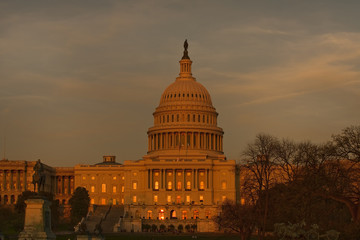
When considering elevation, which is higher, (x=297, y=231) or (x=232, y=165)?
(x=232, y=165)

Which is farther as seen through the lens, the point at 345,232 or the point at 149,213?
the point at 149,213

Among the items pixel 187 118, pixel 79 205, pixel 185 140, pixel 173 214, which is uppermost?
pixel 187 118

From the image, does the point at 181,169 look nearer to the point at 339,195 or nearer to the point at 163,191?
the point at 163,191

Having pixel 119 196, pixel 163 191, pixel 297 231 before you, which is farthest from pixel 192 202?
pixel 297 231

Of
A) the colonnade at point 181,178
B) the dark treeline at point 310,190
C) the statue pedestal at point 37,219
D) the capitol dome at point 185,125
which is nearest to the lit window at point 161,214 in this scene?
the colonnade at point 181,178

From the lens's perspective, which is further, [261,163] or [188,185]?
[188,185]

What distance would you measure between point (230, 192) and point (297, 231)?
135 m

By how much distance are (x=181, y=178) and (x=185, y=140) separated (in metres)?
14.1

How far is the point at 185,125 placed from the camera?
19025 centimetres

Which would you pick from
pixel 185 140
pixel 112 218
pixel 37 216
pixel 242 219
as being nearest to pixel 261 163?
pixel 242 219

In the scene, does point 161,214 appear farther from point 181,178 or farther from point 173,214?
point 181,178

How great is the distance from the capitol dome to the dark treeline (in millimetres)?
73861

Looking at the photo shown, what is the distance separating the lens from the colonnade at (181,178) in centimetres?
17662

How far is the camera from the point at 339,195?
2057 inches
